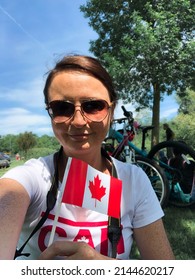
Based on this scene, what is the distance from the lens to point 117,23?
9.96 meters

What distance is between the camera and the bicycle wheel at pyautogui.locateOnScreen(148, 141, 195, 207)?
172 inches

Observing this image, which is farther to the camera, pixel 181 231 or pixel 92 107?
pixel 181 231

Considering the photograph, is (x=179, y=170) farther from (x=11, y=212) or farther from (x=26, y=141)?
(x=26, y=141)

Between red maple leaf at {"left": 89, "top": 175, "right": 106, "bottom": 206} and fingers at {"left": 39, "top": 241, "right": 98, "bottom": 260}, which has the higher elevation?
red maple leaf at {"left": 89, "top": 175, "right": 106, "bottom": 206}

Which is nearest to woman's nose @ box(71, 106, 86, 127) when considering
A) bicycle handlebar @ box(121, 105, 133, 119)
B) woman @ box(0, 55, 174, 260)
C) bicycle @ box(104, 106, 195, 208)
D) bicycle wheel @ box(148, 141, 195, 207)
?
woman @ box(0, 55, 174, 260)

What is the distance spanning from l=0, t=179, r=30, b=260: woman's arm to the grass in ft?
6.37

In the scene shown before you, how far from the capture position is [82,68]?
121 centimetres

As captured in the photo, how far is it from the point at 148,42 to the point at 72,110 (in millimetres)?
8252

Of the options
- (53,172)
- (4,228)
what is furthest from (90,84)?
(4,228)

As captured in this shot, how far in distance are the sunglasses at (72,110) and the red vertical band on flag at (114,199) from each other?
0.25 meters

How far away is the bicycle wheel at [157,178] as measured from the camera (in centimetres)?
387

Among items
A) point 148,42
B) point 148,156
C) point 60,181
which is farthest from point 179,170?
point 148,42

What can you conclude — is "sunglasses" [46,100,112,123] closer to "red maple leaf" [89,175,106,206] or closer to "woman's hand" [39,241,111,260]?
"red maple leaf" [89,175,106,206]

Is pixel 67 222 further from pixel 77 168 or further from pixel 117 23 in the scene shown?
pixel 117 23
